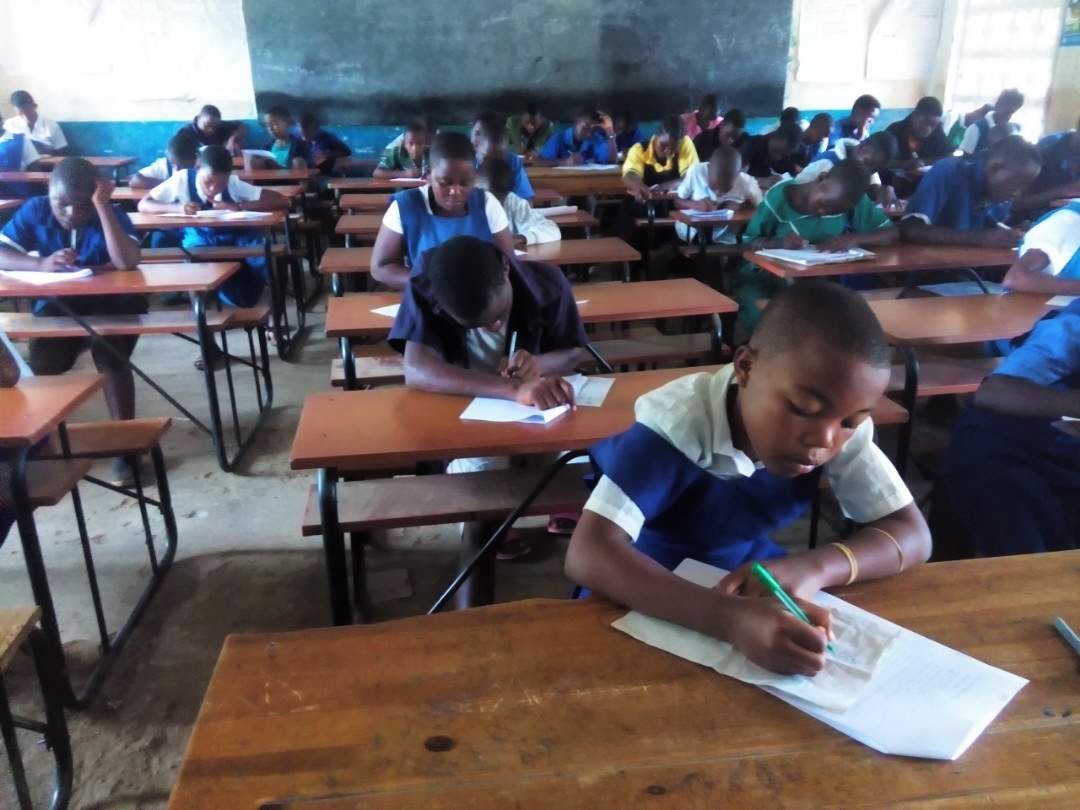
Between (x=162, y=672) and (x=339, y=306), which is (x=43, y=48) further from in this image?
(x=162, y=672)

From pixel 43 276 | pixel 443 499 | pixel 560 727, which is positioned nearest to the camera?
pixel 560 727

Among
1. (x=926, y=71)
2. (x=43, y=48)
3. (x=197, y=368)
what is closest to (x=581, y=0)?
(x=926, y=71)

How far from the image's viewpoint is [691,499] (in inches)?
47.5

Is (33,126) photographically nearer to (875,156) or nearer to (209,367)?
(209,367)

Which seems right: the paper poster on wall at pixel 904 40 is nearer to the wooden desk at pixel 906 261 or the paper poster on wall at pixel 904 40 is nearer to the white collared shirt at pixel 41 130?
the wooden desk at pixel 906 261

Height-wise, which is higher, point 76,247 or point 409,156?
point 409,156

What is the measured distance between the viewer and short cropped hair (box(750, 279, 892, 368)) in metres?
1.01

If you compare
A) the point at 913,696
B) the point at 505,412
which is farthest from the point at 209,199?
the point at 913,696

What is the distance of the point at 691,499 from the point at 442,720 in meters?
0.51

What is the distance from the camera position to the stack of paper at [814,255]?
333cm

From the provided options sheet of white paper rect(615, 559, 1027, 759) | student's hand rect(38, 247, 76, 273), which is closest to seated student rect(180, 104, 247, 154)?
student's hand rect(38, 247, 76, 273)

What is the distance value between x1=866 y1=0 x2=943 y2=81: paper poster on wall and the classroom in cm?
426

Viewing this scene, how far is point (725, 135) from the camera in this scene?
25.1ft

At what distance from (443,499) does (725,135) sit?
258 inches
